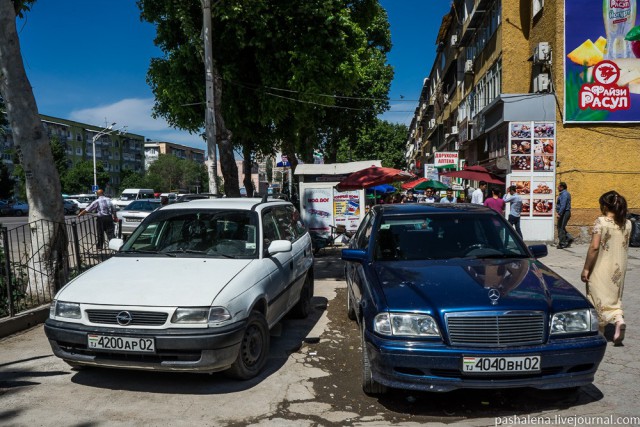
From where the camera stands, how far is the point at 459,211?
5348mm

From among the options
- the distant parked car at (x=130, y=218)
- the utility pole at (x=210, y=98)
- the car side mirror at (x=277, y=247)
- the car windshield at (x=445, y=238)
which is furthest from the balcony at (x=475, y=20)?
Result: the car side mirror at (x=277, y=247)

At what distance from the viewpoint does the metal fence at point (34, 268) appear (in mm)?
6504

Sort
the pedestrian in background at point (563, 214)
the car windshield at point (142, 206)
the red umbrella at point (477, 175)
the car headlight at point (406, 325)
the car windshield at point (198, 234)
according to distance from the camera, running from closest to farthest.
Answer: the car headlight at point (406, 325) → the car windshield at point (198, 234) → the pedestrian in background at point (563, 214) → the red umbrella at point (477, 175) → the car windshield at point (142, 206)

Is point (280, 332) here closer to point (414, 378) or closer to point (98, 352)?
point (98, 352)

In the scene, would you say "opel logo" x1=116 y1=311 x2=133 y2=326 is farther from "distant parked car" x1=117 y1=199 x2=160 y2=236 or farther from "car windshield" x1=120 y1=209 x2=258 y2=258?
"distant parked car" x1=117 y1=199 x2=160 y2=236

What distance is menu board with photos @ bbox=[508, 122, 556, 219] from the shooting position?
53.4 feet

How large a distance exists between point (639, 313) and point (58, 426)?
6.97m

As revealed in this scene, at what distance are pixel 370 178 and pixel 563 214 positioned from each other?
618 centimetres

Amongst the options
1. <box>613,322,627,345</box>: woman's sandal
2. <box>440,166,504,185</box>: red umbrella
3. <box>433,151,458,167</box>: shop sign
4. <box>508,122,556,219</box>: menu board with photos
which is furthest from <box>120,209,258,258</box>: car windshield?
<box>433,151,458,167</box>: shop sign

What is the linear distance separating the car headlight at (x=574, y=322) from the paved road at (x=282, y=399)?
2.16 feet

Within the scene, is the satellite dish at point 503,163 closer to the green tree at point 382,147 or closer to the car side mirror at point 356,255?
the car side mirror at point 356,255

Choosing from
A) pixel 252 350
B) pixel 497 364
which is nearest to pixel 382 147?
pixel 252 350

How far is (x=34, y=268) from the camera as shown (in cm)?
728

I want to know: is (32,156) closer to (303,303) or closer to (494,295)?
(303,303)
